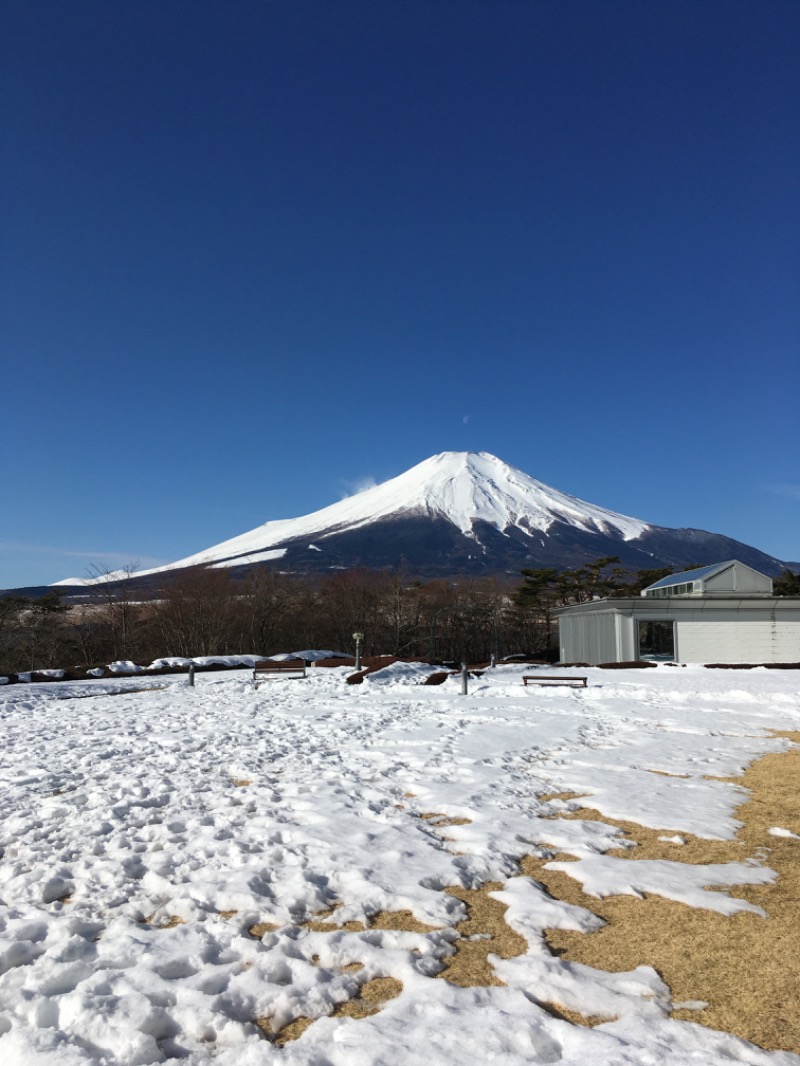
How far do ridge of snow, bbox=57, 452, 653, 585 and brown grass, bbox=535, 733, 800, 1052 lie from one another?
472ft

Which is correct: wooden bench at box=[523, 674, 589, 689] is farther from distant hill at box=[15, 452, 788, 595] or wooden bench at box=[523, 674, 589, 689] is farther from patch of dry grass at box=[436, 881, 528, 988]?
distant hill at box=[15, 452, 788, 595]

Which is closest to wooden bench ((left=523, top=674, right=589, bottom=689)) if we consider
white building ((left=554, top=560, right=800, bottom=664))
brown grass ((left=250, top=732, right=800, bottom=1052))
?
white building ((left=554, top=560, right=800, bottom=664))

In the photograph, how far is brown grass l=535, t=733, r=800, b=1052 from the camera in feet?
9.09

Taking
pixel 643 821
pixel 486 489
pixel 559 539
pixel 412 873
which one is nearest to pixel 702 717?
pixel 643 821

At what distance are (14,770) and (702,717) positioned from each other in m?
11.0

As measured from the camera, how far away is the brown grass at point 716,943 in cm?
277

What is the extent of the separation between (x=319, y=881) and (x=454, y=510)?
549 feet

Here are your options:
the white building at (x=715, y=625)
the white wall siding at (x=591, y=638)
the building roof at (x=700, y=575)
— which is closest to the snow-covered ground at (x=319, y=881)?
the white building at (x=715, y=625)

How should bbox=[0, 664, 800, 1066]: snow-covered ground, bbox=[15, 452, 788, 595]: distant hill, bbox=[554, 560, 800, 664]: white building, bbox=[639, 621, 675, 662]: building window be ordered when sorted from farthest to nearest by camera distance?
bbox=[15, 452, 788, 595]: distant hill
bbox=[639, 621, 675, 662]: building window
bbox=[554, 560, 800, 664]: white building
bbox=[0, 664, 800, 1066]: snow-covered ground

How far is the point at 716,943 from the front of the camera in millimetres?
3381

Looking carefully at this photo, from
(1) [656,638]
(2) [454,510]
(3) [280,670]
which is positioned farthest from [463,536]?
(3) [280,670]

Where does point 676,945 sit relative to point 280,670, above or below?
above

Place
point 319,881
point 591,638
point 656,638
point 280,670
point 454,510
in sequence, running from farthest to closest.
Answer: point 454,510 → point 656,638 → point 591,638 → point 280,670 → point 319,881

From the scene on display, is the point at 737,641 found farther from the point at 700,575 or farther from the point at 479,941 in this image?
the point at 479,941
